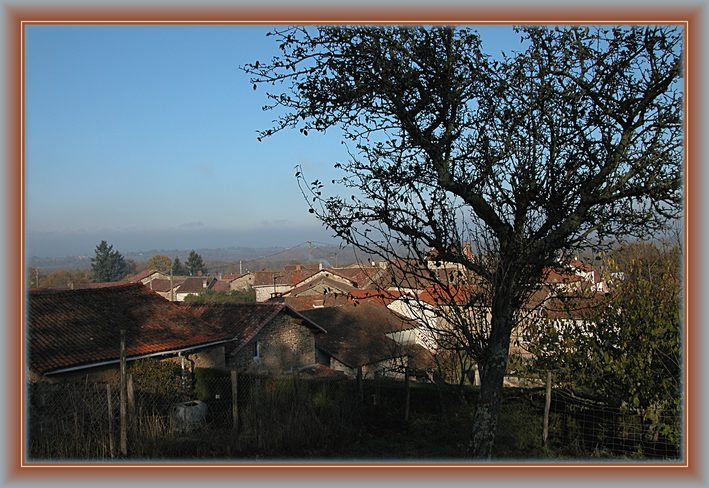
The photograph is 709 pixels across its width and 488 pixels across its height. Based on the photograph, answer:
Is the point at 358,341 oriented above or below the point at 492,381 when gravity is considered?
below

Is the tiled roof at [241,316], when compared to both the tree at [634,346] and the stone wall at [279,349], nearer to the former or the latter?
the stone wall at [279,349]

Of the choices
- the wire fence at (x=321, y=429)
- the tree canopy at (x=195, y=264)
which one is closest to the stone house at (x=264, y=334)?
the wire fence at (x=321, y=429)

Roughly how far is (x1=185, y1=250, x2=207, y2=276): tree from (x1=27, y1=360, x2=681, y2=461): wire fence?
6427cm

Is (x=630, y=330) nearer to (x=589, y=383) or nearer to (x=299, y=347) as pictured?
(x=589, y=383)

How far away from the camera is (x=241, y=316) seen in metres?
26.8

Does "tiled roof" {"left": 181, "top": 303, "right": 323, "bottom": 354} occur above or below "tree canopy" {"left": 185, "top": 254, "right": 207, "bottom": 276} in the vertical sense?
below

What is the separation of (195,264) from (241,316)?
51349 millimetres

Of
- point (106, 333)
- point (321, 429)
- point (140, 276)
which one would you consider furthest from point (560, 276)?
point (140, 276)

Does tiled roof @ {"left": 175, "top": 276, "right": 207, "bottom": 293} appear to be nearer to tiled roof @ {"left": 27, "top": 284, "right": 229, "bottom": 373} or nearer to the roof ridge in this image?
the roof ridge

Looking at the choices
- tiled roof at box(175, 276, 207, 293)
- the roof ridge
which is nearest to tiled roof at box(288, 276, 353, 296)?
tiled roof at box(175, 276, 207, 293)

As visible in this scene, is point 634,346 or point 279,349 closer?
point 634,346

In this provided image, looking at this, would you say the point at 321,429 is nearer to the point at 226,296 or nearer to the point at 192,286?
the point at 226,296

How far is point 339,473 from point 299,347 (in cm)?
2405

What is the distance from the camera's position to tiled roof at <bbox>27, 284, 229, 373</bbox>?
55.4ft
